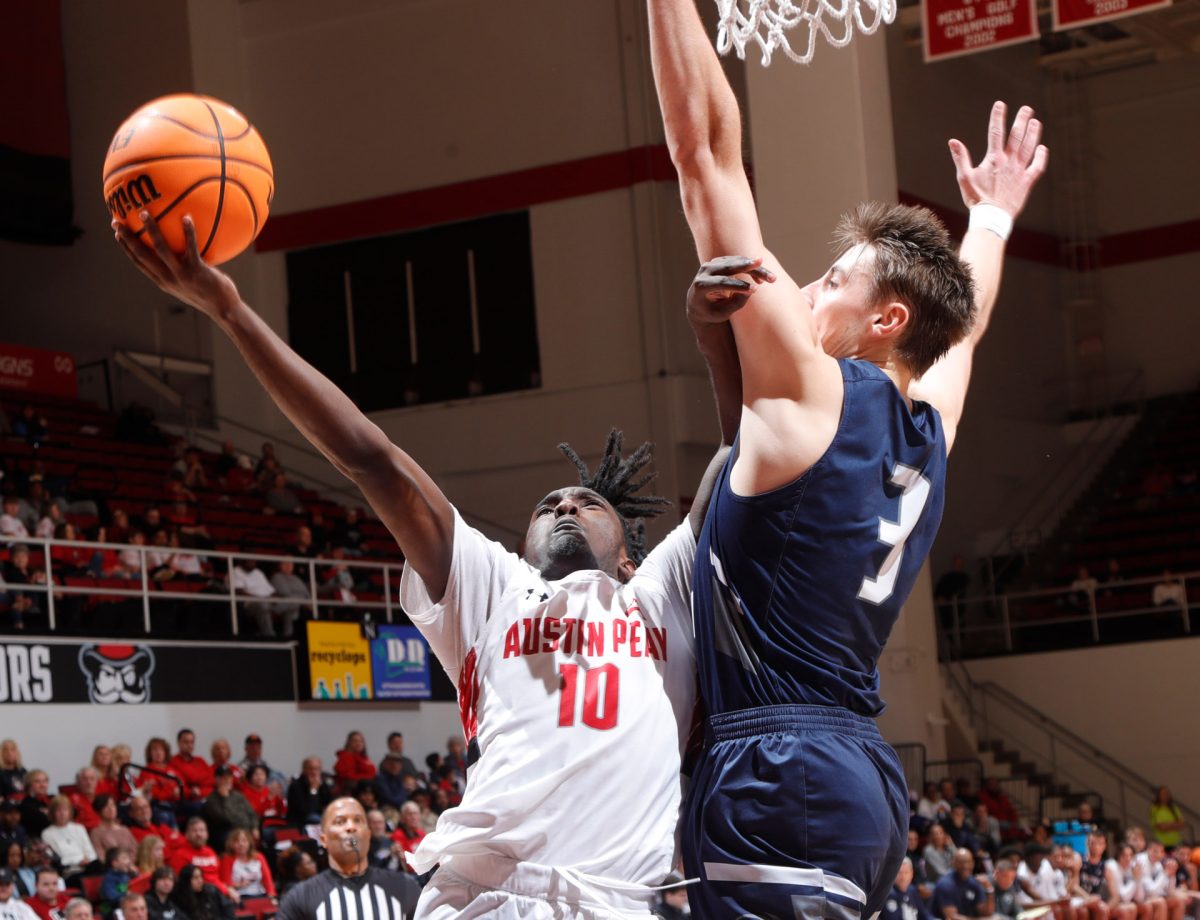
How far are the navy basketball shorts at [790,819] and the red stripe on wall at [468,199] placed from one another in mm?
19537

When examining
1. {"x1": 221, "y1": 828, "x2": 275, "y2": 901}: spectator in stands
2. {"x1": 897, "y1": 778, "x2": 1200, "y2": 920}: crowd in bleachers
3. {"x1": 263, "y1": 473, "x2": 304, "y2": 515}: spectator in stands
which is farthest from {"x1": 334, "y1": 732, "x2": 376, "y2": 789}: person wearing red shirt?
{"x1": 263, "y1": 473, "x2": 304, "y2": 515}: spectator in stands

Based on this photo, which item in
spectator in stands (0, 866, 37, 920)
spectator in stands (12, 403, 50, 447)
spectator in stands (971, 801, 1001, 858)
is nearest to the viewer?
spectator in stands (0, 866, 37, 920)

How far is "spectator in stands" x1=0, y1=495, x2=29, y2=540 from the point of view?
1504cm

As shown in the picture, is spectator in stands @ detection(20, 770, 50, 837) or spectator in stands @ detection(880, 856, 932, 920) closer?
spectator in stands @ detection(20, 770, 50, 837)

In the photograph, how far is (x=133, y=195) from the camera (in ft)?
10.8

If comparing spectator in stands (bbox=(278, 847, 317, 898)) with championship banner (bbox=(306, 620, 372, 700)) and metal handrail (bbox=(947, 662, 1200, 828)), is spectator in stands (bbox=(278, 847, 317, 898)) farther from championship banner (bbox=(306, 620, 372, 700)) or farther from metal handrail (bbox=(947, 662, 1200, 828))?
metal handrail (bbox=(947, 662, 1200, 828))

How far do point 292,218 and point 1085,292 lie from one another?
490 inches

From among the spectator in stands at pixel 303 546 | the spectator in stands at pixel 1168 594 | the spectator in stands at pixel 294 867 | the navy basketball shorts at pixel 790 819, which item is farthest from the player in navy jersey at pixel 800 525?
the spectator in stands at pixel 1168 594

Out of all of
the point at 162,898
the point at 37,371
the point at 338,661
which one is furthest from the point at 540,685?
the point at 37,371

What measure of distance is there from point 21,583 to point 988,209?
13.0 m

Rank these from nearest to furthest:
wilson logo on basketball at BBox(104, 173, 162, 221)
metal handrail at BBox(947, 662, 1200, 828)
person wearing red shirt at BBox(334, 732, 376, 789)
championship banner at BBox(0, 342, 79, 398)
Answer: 1. wilson logo on basketball at BBox(104, 173, 162, 221)
2. person wearing red shirt at BBox(334, 732, 376, 789)
3. metal handrail at BBox(947, 662, 1200, 828)
4. championship banner at BBox(0, 342, 79, 398)

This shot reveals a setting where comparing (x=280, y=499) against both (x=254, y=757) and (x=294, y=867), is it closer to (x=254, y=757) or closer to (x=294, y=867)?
(x=254, y=757)

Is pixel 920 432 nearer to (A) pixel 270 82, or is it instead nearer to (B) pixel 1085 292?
(A) pixel 270 82

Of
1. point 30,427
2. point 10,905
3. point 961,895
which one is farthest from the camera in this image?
point 30,427
